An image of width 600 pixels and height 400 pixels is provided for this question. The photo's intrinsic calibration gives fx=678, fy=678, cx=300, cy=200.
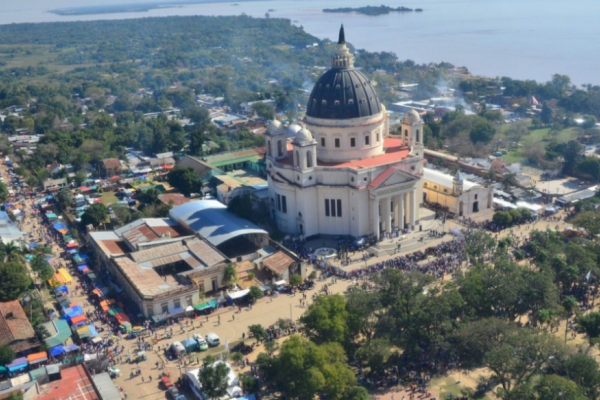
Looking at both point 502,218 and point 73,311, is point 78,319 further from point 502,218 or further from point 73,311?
point 502,218

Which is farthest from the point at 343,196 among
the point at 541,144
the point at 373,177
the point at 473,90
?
the point at 473,90

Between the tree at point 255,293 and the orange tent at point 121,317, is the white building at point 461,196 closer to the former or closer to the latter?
the tree at point 255,293

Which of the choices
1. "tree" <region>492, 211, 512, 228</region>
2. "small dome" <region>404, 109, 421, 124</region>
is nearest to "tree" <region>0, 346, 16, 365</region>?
"small dome" <region>404, 109, 421, 124</region>

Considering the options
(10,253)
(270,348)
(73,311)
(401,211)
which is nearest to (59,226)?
(10,253)

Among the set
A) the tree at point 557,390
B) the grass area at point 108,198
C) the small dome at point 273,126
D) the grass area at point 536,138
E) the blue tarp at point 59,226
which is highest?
the small dome at point 273,126

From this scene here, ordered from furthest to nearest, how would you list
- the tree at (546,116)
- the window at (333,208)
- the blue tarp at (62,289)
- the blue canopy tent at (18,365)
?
the tree at (546,116), the window at (333,208), the blue tarp at (62,289), the blue canopy tent at (18,365)

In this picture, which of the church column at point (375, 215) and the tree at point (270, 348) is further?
the church column at point (375, 215)

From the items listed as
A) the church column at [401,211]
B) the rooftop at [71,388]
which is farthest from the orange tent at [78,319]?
the church column at [401,211]

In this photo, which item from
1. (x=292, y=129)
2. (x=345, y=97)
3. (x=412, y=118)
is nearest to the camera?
(x=345, y=97)
